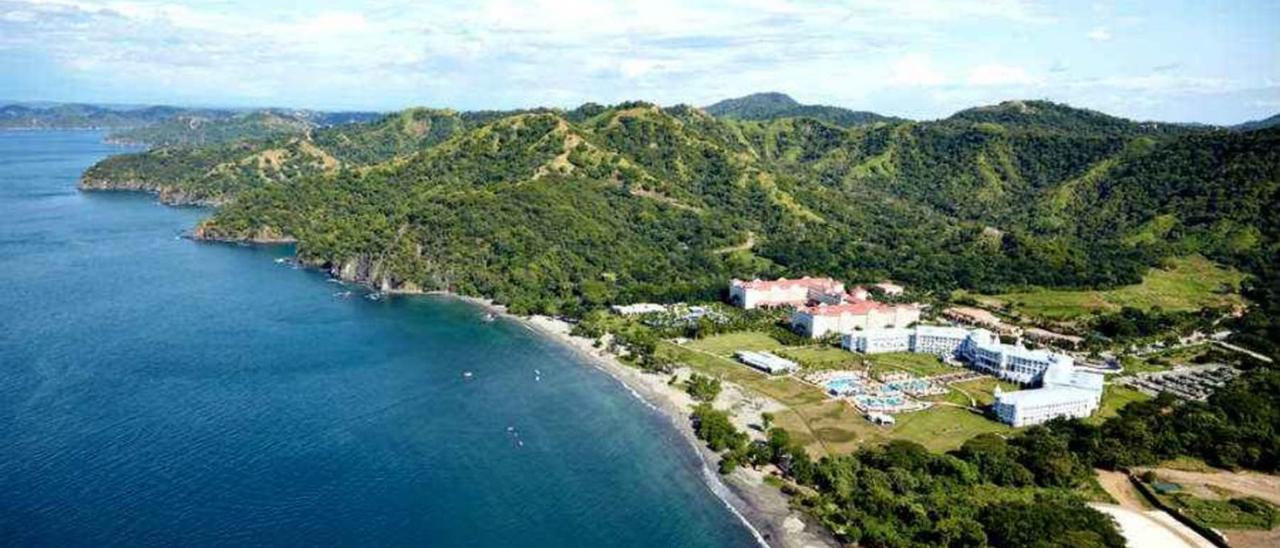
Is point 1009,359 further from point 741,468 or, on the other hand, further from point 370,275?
point 370,275

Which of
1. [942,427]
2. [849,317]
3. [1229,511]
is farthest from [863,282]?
→ [1229,511]

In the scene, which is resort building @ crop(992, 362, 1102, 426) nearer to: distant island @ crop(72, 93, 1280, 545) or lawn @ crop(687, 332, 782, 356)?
distant island @ crop(72, 93, 1280, 545)

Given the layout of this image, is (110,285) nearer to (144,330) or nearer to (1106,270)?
(144,330)

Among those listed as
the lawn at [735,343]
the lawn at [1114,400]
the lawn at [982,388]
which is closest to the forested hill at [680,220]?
the lawn at [735,343]

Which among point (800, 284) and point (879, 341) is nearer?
point (879, 341)

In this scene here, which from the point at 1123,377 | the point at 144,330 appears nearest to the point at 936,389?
the point at 1123,377

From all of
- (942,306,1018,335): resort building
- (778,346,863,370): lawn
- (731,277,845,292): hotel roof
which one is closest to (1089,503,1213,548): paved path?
(778,346,863,370): lawn
